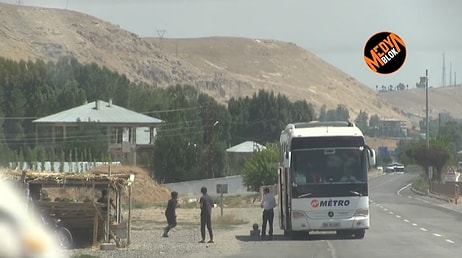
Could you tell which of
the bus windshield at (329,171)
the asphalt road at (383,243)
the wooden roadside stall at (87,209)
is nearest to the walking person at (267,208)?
the asphalt road at (383,243)

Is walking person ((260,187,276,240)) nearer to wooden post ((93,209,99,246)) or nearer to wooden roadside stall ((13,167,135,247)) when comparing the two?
wooden roadside stall ((13,167,135,247))

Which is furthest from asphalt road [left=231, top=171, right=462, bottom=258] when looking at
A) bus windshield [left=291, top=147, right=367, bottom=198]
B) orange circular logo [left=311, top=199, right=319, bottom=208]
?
bus windshield [left=291, top=147, right=367, bottom=198]

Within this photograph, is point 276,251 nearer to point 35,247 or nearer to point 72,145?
point 35,247

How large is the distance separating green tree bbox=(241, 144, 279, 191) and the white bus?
2036 inches

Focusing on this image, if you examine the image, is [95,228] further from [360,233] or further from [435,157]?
[435,157]

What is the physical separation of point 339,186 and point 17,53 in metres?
147

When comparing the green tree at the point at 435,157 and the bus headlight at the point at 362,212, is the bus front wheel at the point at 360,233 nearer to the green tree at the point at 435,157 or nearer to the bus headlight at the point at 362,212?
Result: the bus headlight at the point at 362,212

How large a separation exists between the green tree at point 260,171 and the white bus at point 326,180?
170 ft

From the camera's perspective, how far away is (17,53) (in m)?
173

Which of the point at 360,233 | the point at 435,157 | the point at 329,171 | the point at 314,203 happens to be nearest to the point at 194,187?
the point at 435,157

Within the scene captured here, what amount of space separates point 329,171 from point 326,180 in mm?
335

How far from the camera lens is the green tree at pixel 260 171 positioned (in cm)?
8551

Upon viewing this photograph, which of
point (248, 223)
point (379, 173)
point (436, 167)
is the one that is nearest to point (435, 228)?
point (248, 223)

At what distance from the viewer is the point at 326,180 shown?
32.7 m
